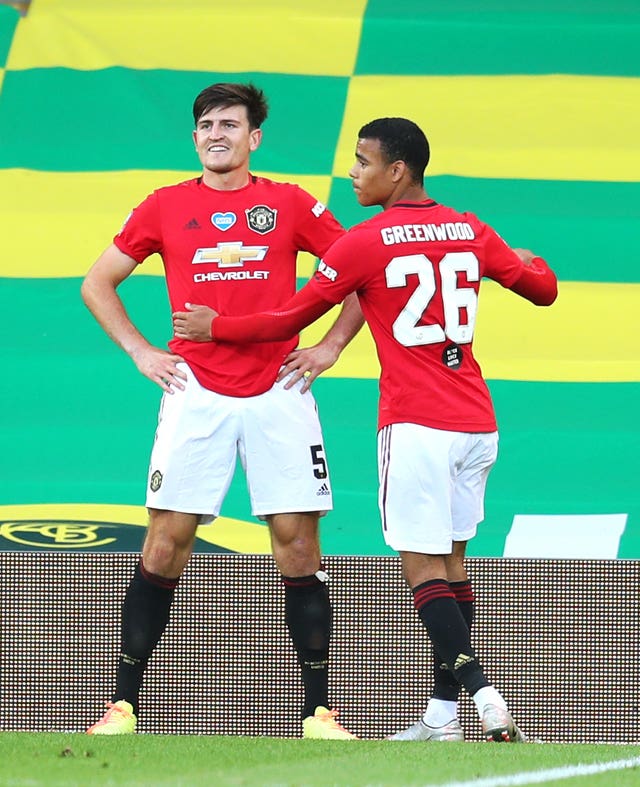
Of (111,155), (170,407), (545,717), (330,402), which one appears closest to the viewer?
(170,407)

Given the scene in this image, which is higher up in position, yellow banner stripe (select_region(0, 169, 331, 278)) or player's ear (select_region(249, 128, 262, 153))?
yellow banner stripe (select_region(0, 169, 331, 278))

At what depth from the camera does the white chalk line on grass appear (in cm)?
301

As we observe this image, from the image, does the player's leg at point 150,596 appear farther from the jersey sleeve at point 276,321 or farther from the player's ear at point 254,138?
the player's ear at point 254,138

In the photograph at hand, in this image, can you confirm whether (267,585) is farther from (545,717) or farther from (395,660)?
(545,717)

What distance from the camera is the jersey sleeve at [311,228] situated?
424 cm

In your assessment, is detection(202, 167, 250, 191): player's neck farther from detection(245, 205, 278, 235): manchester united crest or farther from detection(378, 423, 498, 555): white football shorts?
detection(378, 423, 498, 555): white football shorts

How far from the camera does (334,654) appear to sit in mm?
4453

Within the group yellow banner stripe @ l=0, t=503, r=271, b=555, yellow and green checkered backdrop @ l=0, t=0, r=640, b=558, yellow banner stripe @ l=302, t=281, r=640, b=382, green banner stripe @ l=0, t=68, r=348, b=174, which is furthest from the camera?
green banner stripe @ l=0, t=68, r=348, b=174

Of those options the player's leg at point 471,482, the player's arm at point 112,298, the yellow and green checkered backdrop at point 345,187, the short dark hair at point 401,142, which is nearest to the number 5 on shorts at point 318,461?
the player's leg at point 471,482

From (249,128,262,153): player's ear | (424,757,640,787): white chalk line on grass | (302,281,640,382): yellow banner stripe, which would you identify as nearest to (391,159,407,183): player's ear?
(249,128,262,153): player's ear

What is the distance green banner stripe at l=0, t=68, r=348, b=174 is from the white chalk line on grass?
4174mm

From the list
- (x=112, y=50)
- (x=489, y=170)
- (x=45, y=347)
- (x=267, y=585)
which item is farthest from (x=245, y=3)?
(x=267, y=585)

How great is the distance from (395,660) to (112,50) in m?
3.85

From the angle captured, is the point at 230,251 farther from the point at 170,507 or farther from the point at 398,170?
the point at 170,507
